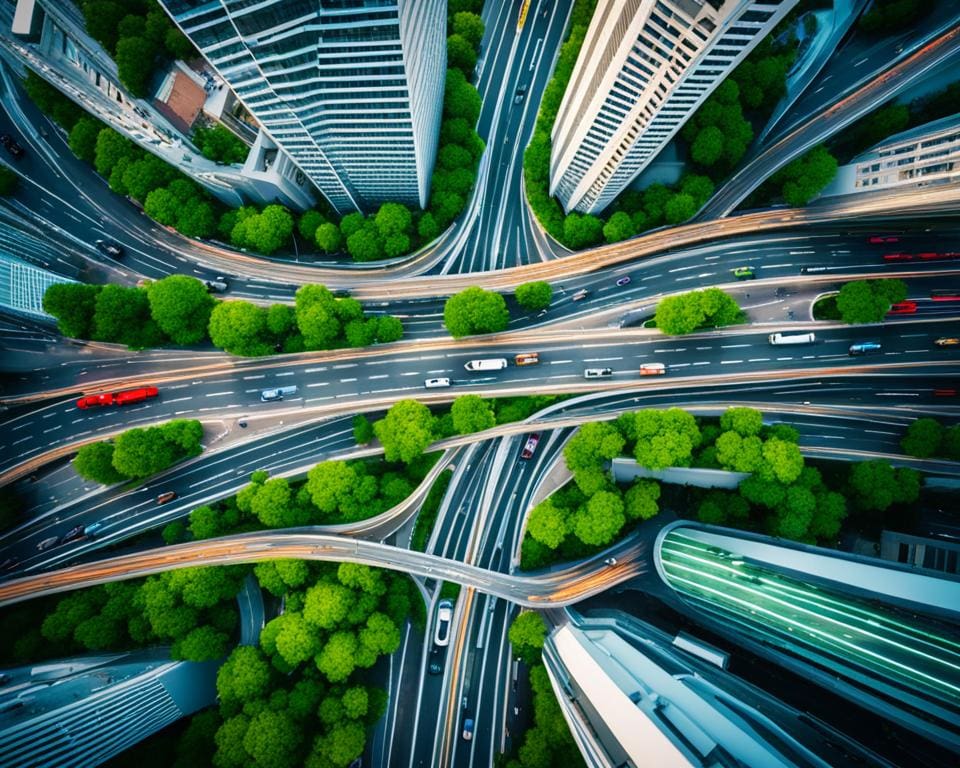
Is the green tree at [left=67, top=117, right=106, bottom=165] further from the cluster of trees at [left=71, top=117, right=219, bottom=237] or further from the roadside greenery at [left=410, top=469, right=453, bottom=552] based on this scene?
the roadside greenery at [left=410, top=469, right=453, bottom=552]

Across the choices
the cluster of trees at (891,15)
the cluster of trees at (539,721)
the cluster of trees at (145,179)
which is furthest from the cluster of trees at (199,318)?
the cluster of trees at (891,15)

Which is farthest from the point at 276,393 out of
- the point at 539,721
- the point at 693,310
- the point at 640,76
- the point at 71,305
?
the point at 640,76

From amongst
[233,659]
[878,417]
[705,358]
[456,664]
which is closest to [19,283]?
[233,659]

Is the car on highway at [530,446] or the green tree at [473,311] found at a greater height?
the green tree at [473,311]

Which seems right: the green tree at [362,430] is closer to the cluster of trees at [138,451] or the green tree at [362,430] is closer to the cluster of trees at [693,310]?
the cluster of trees at [138,451]

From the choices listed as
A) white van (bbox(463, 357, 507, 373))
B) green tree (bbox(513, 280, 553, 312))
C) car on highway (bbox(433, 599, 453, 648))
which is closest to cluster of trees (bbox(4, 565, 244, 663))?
car on highway (bbox(433, 599, 453, 648))

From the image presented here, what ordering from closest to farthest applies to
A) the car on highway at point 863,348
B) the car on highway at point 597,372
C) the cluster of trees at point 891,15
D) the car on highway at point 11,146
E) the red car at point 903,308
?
the cluster of trees at point 891,15 < the car on highway at point 863,348 < the red car at point 903,308 < the car on highway at point 597,372 < the car on highway at point 11,146

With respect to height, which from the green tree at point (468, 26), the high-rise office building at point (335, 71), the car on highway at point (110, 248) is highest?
the green tree at point (468, 26)
